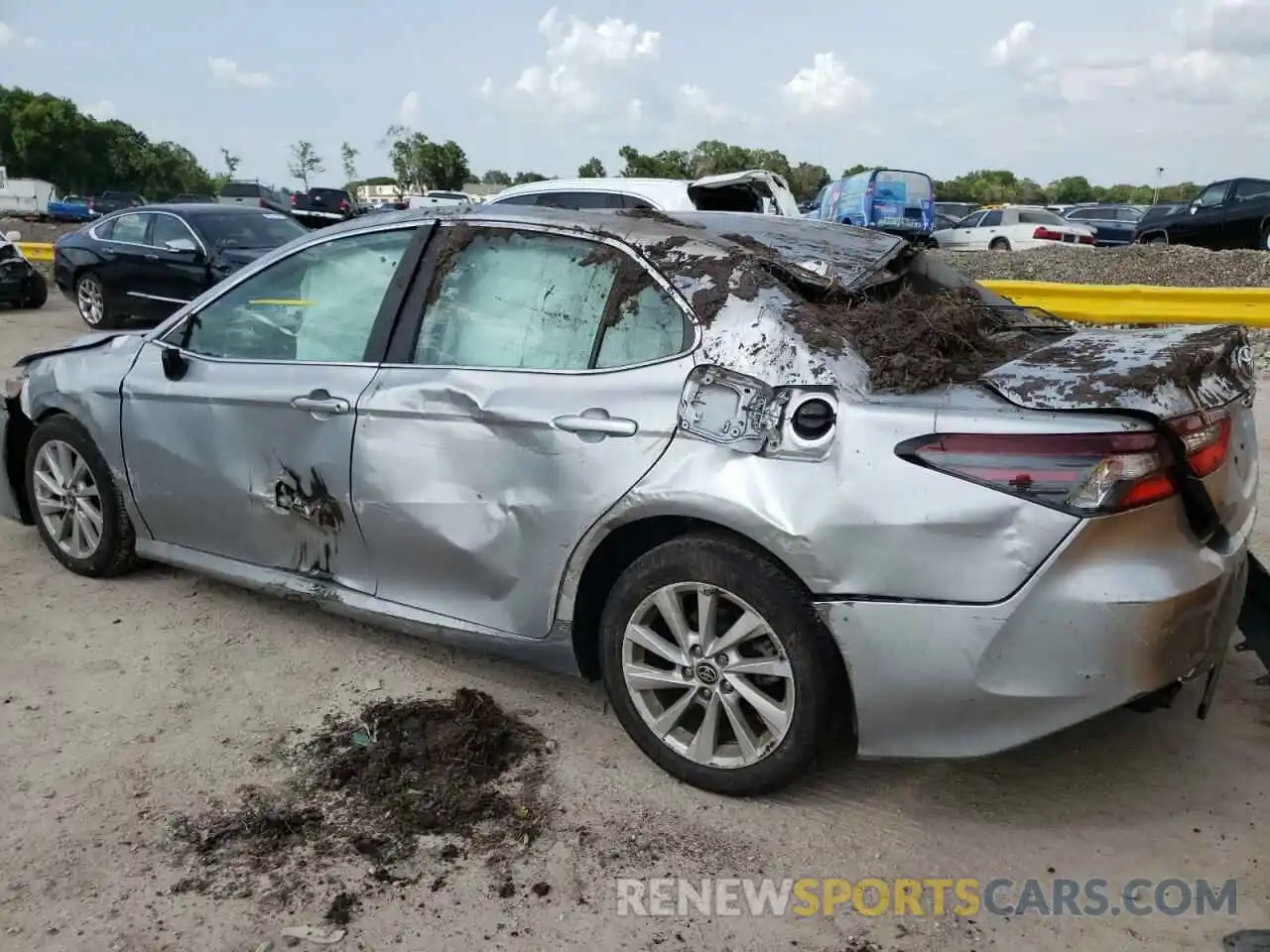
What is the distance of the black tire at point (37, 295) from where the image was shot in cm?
1547

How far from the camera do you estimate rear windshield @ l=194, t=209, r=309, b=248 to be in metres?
12.0

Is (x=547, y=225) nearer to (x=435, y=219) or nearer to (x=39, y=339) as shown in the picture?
(x=435, y=219)

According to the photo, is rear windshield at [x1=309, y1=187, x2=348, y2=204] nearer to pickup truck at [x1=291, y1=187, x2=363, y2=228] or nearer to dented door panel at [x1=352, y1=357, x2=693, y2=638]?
pickup truck at [x1=291, y1=187, x2=363, y2=228]

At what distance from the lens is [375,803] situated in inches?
118

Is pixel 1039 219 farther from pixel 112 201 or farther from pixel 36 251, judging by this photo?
pixel 112 201

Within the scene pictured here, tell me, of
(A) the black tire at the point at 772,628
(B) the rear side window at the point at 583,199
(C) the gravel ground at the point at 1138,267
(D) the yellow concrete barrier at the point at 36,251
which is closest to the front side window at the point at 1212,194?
(C) the gravel ground at the point at 1138,267

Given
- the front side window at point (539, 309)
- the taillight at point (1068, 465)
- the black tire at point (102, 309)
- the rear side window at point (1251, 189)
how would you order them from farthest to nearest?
the rear side window at point (1251, 189) < the black tire at point (102, 309) < the front side window at point (539, 309) < the taillight at point (1068, 465)

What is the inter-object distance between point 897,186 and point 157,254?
46.6ft

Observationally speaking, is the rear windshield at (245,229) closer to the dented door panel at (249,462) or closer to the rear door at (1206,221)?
the dented door panel at (249,462)

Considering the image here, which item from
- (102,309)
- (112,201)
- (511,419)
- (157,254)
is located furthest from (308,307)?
(112,201)

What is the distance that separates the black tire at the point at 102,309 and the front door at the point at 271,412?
10.3m

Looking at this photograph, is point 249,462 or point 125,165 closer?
point 249,462

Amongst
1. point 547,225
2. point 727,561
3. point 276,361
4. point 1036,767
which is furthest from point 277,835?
point 1036,767

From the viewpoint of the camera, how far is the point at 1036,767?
3.18 meters
